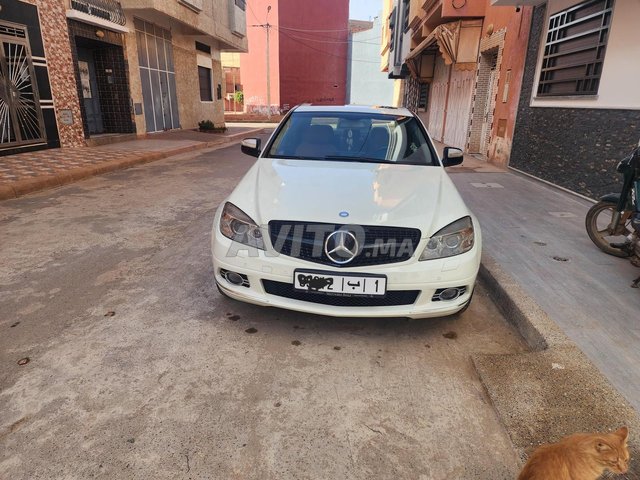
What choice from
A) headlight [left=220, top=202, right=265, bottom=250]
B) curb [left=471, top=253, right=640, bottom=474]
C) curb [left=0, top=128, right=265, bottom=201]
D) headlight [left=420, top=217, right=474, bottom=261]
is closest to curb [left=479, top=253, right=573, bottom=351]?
curb [left=471, top=253, right=640, bottom=474]

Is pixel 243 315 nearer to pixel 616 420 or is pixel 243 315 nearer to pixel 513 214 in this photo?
pixel 616 420

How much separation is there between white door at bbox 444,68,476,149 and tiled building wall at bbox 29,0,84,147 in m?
11.2

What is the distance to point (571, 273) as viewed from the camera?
378 centimetres

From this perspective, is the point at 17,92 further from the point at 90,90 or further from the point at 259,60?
the point at 259,60

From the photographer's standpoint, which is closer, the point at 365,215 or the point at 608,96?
the point at 365,215

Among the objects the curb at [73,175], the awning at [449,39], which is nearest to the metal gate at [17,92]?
the curb at [73,175]

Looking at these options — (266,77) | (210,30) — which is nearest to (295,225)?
(210,30)

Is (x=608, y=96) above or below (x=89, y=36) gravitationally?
below

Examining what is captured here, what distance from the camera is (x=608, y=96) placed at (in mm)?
6297

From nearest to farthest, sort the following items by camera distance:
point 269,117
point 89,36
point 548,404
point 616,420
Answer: point 616,420, point 548,404, point 89,36, point 269,117

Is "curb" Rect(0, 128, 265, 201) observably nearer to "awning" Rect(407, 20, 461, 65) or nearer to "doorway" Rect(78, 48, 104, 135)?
"doorway" Rect(78, 48, 104, 135)

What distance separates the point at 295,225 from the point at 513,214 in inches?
164

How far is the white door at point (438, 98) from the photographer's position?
17.3m

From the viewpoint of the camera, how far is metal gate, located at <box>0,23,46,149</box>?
31.9ft
